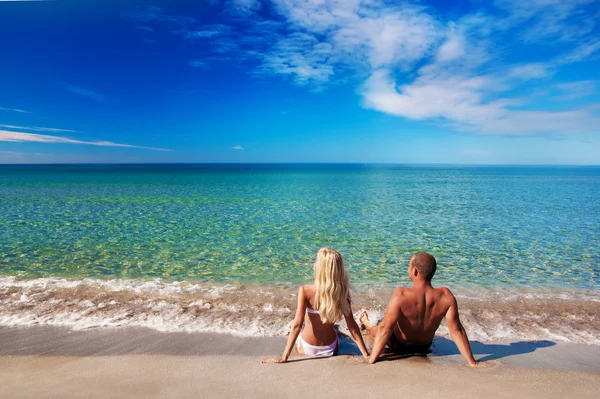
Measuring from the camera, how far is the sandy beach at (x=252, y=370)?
3.97 metres

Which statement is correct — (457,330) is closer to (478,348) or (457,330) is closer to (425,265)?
(425,265)

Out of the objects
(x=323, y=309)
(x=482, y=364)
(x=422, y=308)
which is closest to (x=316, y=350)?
(x=323, y=309)

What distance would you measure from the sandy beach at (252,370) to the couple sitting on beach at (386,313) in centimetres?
21

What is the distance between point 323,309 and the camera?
446 cm

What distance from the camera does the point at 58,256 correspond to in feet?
36.7

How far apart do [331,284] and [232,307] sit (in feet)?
11.6

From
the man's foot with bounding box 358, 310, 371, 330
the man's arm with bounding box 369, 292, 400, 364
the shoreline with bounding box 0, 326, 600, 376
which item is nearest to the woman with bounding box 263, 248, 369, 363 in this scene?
the man's arm with bounding box 369, 292, 400, 364

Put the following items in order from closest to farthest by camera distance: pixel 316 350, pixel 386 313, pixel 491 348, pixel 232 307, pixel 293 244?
pixel 386 313 < pixel 316 350 < pixel 491 348 < pixel 232 307 < pixel 293 244

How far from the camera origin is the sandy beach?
397 cm

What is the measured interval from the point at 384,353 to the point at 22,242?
13.9 metres

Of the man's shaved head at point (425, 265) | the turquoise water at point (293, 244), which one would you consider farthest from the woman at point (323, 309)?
the turquoise water at point (293, 244)

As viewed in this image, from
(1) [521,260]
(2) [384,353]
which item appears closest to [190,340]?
(2) [384,353]

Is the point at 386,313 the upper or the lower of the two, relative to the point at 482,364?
upper

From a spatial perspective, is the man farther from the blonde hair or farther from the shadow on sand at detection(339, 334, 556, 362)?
the blonde hair
